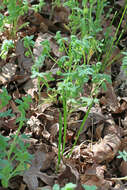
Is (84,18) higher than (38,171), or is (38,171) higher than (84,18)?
(84,18)

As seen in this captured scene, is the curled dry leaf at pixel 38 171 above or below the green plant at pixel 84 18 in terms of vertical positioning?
below

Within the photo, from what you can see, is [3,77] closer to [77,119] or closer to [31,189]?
[77,119]

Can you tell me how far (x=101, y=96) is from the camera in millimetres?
2139

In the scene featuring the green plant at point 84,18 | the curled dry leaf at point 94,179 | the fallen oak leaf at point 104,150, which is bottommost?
the curled dry leaf at point 94,179

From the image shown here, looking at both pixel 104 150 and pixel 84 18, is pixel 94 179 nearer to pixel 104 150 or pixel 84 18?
pixel 104 150

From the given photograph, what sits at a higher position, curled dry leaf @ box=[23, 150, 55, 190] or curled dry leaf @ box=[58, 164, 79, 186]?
curled dry leaf @ box=[23, 150, 55, 190]

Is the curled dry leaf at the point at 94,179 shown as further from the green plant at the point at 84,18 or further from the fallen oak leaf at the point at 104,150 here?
the green plant at the point at 84,18

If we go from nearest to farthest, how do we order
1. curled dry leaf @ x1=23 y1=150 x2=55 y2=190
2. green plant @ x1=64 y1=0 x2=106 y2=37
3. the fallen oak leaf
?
curled dry leaf @ x1=23 y1=150 x2=55 y2=190, the fallen oak leaf, green plant @ x1=64 y1=0 x2=106 y2=37

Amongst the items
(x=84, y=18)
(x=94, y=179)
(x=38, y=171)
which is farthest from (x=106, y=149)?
(x=84, y=18)

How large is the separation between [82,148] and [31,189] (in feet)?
1.67

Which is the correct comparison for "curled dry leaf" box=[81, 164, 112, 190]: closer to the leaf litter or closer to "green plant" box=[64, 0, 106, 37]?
the leaf litter

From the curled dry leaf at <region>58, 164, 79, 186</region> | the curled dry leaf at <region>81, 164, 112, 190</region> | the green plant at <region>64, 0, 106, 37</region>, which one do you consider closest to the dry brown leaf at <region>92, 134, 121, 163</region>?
the curled dry leaf at <region>81, 164, 112, 190</region>

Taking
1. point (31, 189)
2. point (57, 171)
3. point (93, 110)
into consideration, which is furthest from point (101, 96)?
point (31, 189)

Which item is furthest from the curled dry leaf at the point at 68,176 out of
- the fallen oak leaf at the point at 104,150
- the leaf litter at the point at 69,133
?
the fallen oak leaf at the point at 104,150
